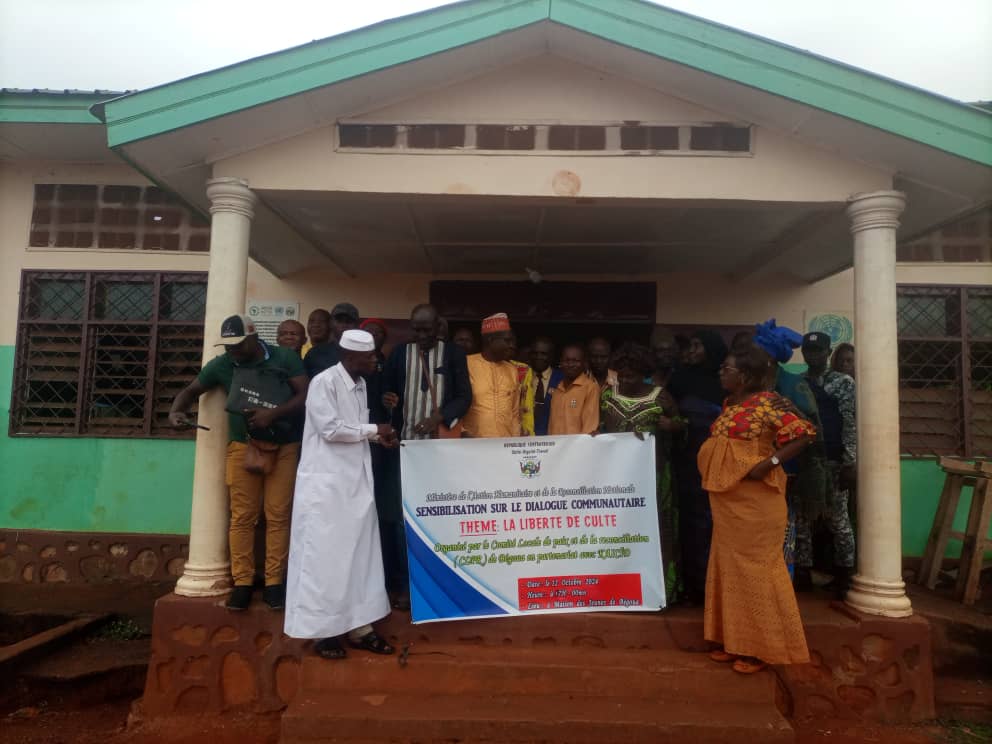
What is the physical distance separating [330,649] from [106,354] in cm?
429

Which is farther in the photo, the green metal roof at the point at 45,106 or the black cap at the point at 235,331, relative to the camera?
the green metal roof at the point at 45,106

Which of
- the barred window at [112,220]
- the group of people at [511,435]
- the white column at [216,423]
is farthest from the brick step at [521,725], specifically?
the barred window at [112,220]

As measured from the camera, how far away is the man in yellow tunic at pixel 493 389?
4.08 m

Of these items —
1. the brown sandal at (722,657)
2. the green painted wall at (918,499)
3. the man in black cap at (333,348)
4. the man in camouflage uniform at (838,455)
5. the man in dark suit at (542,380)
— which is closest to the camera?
the brown sandal at (722,657)

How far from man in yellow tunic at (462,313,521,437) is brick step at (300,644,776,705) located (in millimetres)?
1337

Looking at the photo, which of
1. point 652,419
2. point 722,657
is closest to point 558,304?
point 652,419

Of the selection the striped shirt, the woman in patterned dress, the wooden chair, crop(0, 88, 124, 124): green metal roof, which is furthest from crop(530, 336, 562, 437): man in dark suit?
crop(0, 88, 124, 124): green metal roof

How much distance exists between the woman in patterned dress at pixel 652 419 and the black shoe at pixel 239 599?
2.30 meters

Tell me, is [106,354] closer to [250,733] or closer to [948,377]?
[250,733]

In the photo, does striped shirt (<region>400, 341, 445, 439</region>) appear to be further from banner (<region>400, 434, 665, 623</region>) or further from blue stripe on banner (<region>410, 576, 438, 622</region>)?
blue stripe on banner (<region>410, 576, 438, 622</region>)

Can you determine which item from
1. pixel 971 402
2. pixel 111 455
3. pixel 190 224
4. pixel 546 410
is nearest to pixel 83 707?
pixel 111 455

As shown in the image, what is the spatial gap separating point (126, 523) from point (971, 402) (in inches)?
309

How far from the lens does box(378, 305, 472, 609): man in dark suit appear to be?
393 cm

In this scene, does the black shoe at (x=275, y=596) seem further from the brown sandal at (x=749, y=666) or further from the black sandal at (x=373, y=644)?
the brown sandal at (x=749, y=666)
